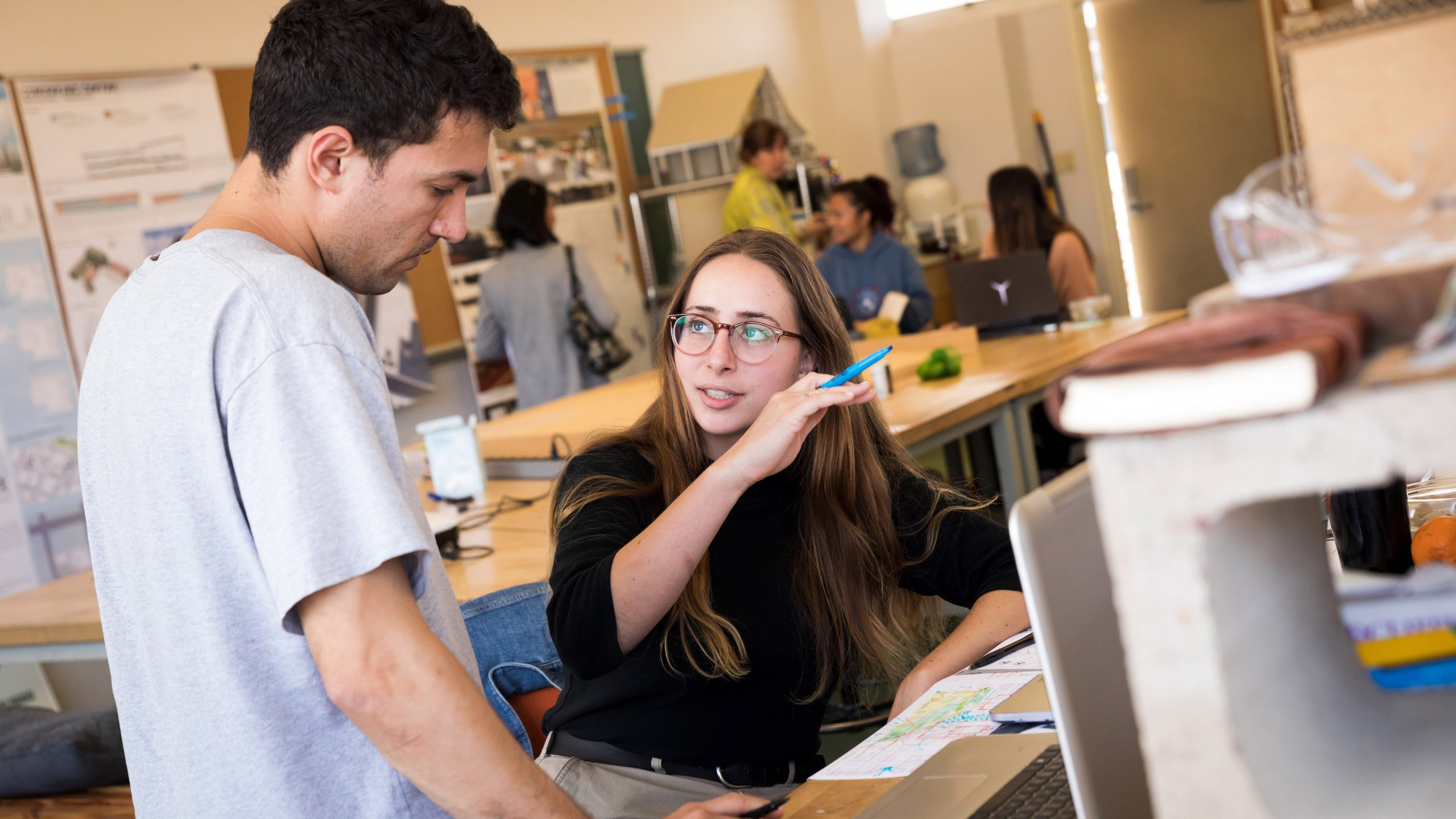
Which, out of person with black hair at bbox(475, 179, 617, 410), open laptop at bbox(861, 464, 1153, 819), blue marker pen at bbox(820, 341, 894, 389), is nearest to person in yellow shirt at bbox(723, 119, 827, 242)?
person with black hair at bbox(475, 179, 617, 410)

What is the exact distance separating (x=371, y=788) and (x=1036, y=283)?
3623 millimetres

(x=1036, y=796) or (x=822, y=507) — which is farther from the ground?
(x=822, y=507)

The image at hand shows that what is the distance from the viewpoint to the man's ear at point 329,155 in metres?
1.14

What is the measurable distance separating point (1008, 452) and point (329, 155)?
2.69 m

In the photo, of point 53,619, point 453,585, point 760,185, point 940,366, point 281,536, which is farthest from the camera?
point 760,185

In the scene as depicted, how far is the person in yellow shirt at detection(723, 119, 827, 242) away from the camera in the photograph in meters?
6.10

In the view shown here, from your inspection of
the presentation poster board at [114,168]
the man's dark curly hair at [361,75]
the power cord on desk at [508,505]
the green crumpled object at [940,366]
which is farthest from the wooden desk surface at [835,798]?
the presentation poster board at [114,168]

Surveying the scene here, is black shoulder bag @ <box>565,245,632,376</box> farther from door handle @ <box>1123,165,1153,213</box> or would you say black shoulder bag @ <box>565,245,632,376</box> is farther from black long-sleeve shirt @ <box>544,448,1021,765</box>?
door handle @ <box>1123,165,1153,213</box>

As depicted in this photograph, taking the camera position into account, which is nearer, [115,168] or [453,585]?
[453,585]

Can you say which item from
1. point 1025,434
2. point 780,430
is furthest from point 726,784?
point 1025,434

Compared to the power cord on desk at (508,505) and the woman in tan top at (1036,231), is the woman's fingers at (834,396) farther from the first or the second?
the woman in tan top at (1036,231)

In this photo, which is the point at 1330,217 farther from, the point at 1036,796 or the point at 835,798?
the point at 835,798

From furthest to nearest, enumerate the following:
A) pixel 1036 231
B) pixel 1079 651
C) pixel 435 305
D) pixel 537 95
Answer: pixel 537 95, pixel 435 305, pixel 1036 231, pixel 1079 651

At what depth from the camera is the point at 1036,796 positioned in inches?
38.3
